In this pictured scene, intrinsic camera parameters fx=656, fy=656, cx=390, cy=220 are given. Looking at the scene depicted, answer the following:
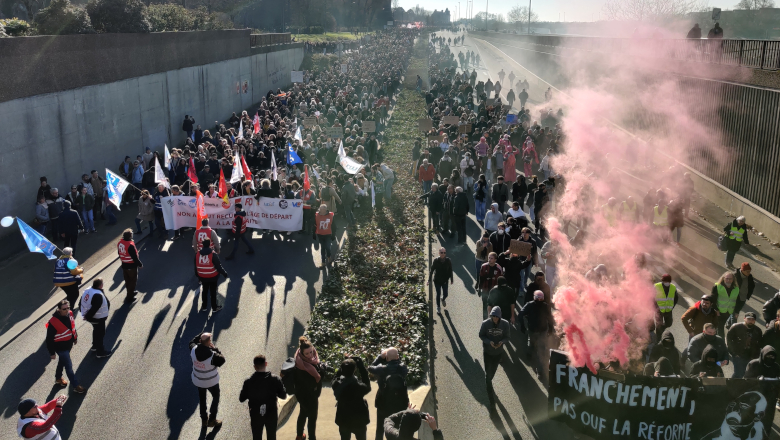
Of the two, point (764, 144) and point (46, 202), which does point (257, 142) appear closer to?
point (46, 202)

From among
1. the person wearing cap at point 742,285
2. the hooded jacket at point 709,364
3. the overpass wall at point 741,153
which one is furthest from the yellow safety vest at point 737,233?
the hooded jacket at point 709,364

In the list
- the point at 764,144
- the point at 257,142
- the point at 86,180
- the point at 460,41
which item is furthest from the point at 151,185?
the point at 460,41

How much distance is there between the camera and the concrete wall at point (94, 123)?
1723 centimetres

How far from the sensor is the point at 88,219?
1739cm

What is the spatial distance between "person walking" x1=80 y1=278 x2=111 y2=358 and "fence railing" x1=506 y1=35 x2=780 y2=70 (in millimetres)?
18256

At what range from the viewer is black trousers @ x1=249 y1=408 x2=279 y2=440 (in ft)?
24.7

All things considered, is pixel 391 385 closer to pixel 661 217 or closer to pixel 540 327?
pixel 540 327

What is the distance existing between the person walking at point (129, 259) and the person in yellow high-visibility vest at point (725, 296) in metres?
10.1

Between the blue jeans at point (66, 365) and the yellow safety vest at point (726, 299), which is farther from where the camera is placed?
the yellow safety vest at point (726, 299)

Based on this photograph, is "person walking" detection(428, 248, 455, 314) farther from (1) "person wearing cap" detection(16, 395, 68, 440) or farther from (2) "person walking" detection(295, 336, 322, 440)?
(1) "person wearing cap" detection(16, 395, 68, 440)

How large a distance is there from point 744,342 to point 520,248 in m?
4.21

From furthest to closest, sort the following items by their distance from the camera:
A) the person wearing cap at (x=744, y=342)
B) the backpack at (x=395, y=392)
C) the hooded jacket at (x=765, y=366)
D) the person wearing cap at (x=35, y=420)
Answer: the person wearing cap at (x=744, y=342)
the hooded jacket at (x=765, y=366)
the backpack at (x=395, y=392)
the person wearing cap at (x=35, y=420)

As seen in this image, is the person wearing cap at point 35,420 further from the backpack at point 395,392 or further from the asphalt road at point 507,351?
the asphalt road at point 507,351

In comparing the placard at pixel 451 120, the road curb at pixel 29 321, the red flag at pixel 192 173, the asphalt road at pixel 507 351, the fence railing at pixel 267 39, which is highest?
the fence railing at pixel 267 39
